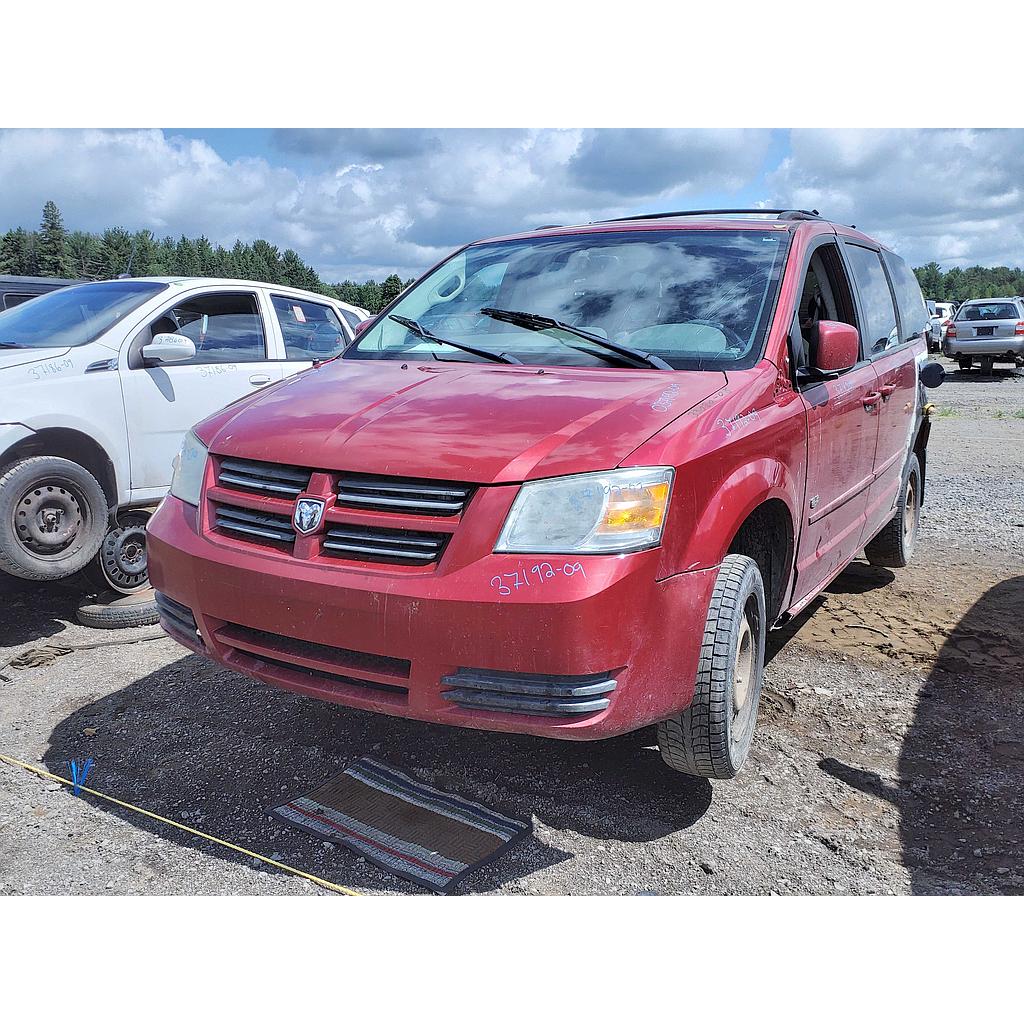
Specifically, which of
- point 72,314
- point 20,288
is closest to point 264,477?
point 72,314

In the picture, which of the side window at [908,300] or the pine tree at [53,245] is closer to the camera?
the side window at [908,300]

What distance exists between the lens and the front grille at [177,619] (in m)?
3.01

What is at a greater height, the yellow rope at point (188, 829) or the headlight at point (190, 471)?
the headlight at point (190, 471)

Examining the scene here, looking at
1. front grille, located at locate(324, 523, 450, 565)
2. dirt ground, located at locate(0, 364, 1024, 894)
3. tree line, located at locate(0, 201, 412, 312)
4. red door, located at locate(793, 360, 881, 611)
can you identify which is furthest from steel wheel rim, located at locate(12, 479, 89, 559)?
tree line, located at locate(0, 201, 412, 312)

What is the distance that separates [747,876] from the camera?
2.76m

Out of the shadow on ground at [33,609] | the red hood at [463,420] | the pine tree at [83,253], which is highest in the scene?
the pine tree at [83,253]

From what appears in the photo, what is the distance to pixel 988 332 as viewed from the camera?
22.7m

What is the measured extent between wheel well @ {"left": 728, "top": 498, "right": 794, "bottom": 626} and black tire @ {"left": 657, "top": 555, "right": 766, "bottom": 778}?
27cm

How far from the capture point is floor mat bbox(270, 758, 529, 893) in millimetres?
2793

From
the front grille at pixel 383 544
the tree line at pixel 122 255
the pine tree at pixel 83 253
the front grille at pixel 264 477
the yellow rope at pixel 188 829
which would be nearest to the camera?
→ the front grille at pixel 383 544

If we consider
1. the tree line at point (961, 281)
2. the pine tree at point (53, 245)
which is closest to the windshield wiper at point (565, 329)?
the pine tree at point (53, 245)

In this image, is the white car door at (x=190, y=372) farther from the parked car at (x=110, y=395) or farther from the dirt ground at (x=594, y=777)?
the dirt ground at (x=594, y=777)

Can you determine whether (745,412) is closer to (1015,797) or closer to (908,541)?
(1015,797)

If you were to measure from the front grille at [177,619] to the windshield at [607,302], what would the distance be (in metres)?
1.31
